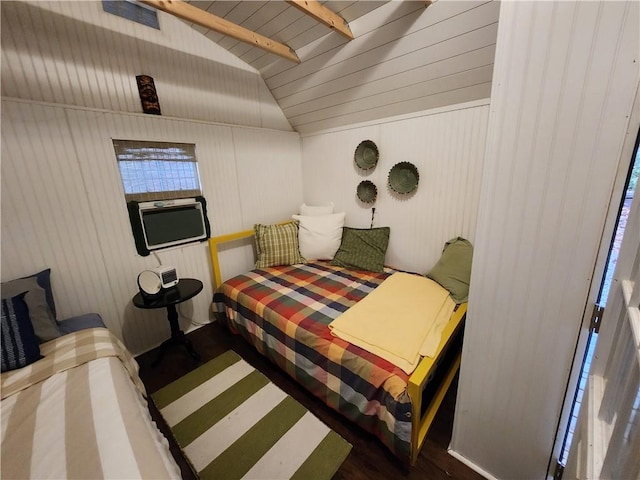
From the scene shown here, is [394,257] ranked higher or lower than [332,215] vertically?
lower

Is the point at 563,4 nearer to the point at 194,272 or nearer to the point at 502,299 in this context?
the point at 502,299

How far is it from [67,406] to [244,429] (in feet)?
2.72

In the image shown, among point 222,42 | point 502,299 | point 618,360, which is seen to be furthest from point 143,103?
point 618,360

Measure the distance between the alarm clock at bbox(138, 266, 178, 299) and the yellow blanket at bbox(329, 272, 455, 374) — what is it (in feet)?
4.22

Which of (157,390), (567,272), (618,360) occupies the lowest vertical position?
(157,390)

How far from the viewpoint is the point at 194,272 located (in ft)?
7.59

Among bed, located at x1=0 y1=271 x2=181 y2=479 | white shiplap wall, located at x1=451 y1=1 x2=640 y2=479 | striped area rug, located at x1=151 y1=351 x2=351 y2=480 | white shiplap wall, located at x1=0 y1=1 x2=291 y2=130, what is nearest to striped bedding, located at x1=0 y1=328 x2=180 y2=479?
bed, located at x1=0 y1=271 x2=181 y2=479

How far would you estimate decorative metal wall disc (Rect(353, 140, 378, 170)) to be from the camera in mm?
2371

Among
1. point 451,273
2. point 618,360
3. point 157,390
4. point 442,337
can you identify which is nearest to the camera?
point 618,360

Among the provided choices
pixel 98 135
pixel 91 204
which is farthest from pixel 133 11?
pixel 91 204

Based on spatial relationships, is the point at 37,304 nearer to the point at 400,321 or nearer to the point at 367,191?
the point at 400,321

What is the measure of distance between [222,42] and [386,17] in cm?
142

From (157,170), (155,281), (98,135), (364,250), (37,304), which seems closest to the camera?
(37,304)

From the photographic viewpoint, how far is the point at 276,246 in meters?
2.50
